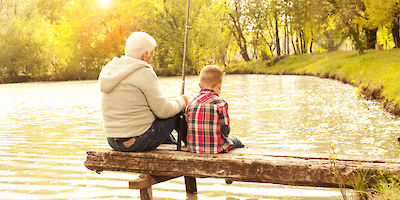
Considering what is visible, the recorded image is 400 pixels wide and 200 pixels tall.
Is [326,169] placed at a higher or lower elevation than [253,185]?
→ higher

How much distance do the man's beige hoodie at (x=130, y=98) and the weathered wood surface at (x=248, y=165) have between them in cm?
26

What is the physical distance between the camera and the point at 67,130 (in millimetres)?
9734

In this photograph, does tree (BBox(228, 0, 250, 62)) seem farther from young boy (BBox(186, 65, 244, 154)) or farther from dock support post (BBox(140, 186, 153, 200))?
dock support post (BBox(140, 186, 153, 200))

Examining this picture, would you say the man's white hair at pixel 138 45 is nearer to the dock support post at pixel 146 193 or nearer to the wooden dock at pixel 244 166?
the wooden dock at pixel 244 166

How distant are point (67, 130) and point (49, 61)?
126 feet

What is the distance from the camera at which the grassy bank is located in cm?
1238

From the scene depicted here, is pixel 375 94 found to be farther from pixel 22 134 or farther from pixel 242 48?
pixel 242 48

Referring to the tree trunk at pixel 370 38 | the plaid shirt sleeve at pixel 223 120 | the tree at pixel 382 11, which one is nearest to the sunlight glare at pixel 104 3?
the tree trunk at pixel 370 38

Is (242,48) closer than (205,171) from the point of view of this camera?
No

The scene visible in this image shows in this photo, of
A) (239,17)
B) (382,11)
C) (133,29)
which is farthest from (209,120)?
(239,17)

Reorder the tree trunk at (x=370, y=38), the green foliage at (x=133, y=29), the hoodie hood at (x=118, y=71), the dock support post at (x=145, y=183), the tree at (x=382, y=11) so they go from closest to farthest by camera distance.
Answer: the hoodie hood at (x=118, y=71)
the dock support post at (x=145, y=183)
the tree at (x=382, y=11)
the tree trunk at (x=370, y=38)
the green foliage at (x=133, y=29)

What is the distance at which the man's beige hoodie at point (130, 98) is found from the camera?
3723 mm

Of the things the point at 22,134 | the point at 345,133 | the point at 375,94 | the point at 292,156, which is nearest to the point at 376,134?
the point at 345,133

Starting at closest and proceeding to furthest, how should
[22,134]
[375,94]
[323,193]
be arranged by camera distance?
[323,193] → [22,134] → [375,94]
